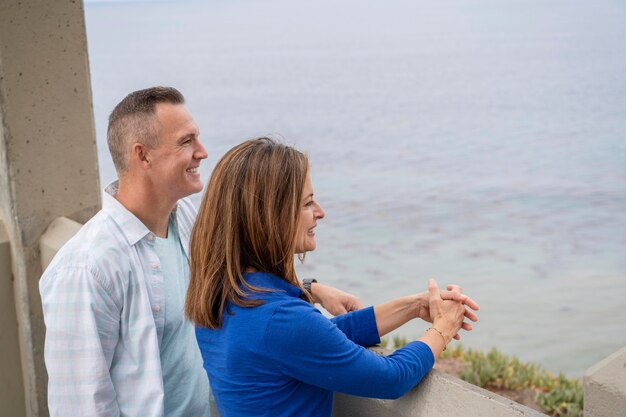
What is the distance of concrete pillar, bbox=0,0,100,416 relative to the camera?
137 inches

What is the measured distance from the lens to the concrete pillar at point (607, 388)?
1912 mm

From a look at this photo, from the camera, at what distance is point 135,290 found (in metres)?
2.49

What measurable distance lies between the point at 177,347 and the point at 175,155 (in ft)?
1.80

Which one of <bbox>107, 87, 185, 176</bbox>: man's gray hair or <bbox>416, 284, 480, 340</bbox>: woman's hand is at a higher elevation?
<bbox>107, 87, 185, 176</bbox>: man's gray hair

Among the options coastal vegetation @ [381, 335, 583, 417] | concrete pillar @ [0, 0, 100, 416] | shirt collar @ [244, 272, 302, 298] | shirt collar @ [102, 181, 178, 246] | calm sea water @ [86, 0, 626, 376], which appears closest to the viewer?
shirt collar @ [244, 272, 302, 298]

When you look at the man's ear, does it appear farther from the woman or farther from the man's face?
the woman

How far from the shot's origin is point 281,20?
108375mm

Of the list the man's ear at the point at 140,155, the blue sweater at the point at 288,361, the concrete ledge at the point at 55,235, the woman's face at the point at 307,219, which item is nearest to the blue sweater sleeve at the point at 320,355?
the blue sweater at the point at 288,361

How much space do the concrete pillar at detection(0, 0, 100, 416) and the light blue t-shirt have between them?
42.8 inches

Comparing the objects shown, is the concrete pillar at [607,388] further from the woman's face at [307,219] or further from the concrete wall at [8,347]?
the concrete wall at [8,347]

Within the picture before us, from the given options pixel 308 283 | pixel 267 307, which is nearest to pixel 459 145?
pixel 308 283

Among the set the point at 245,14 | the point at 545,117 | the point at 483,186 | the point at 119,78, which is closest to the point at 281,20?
the point at 245,14

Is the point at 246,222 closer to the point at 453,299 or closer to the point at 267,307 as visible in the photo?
the point at 267,307

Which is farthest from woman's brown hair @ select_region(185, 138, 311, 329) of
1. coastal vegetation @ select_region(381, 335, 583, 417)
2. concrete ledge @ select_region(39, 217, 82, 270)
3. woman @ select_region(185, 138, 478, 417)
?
coastal vegetation @ select_region(381, 335, 583, 417)
